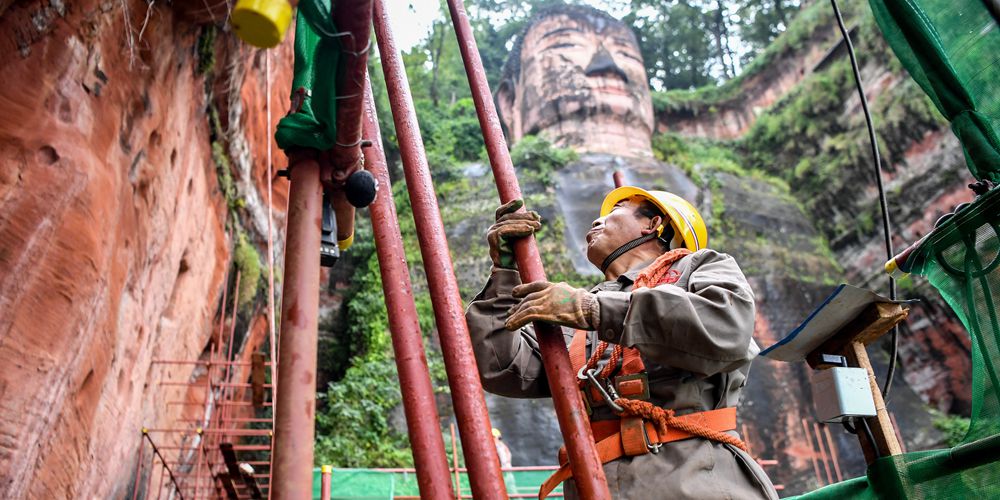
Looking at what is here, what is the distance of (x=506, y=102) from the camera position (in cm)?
2538

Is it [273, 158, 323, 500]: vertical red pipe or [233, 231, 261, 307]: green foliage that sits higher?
[233, 231, 261, 307]: green foliage

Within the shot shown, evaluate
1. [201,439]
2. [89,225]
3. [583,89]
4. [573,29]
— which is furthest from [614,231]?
[573,29]

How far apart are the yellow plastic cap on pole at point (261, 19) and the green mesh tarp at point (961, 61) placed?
2.25 meters

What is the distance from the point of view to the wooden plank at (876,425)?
267cm

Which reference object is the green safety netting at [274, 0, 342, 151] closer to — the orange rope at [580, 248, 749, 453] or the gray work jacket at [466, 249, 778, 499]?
the gray work jacket at [466, 249, 778, 499]

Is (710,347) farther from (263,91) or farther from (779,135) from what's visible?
(779,135)

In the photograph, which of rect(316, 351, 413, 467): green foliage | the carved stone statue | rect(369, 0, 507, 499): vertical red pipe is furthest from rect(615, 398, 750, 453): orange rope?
the carved stone statue

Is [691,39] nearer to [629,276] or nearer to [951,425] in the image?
[951,425]

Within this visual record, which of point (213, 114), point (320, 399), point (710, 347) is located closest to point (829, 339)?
point (710, 347)

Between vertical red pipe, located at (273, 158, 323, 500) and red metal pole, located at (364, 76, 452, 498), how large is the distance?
321mm

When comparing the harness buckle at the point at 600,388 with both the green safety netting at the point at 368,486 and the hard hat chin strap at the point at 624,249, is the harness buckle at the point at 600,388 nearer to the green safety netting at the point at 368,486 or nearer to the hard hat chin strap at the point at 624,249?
the hard hat chin strap at the point at 624,249

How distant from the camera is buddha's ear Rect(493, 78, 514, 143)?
2498 centimetres

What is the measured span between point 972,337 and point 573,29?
75.1ft

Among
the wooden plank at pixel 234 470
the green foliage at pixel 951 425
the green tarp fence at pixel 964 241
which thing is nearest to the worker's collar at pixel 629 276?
the green tarp fence at pixel 964 241
